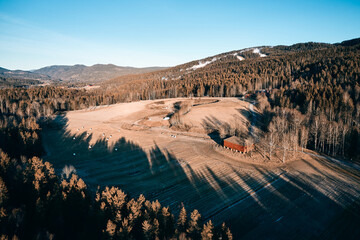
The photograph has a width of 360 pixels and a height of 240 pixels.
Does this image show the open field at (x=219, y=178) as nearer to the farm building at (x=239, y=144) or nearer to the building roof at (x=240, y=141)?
the farm building at (x=239, y=144)

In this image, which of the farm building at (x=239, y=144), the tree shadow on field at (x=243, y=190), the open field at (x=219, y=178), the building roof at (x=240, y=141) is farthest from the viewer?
the building roof at (x=240, y=141)

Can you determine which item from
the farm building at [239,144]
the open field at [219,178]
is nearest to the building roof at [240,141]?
the farm building at [239,144]

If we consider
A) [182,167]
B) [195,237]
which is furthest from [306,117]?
[195,237]

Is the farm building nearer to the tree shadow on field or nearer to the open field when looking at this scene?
the open field

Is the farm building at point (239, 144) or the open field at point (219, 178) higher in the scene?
the farm building at point (239, 144)

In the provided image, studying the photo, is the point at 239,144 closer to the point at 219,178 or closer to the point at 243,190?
the point at 219,178

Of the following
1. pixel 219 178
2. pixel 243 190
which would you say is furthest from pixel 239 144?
pixel 243 190
